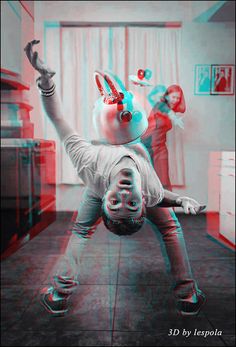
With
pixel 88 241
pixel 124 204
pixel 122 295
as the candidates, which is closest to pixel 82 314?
pixel 122 295

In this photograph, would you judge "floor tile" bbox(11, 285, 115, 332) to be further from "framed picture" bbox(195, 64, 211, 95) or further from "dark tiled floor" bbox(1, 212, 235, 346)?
"framed picture" bbox(195, 64, 211, 95)

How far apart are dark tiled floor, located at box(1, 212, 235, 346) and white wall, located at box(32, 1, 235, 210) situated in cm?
11

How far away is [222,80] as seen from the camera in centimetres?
56

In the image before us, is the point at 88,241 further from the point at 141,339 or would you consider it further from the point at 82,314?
the point at 141,339

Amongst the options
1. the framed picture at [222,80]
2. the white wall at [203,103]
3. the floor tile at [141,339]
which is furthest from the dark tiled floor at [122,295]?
the framed picture at [222,80]

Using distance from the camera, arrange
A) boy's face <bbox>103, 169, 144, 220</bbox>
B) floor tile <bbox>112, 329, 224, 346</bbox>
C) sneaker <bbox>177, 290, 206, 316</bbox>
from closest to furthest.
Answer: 1. boy's face <bbox>103, 169, 144, 220</bbox>
2. sneaker <bbox>177, 290, 206, 316</bbox>
3. floor tile <bbox>112, 329, 224, 346</bbox>

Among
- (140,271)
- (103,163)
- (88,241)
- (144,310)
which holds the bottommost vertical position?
(144,310)

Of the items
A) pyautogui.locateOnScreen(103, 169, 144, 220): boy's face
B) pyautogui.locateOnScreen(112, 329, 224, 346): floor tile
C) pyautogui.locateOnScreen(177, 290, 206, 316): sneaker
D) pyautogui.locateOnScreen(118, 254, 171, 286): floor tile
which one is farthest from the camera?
pyautogui.locateOnScreen(112, 329, 224, 346): floor tile

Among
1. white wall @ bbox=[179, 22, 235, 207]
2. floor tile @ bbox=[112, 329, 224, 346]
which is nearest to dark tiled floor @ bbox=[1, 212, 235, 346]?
floor tile @ bbox=[112, 329, 224, 346]

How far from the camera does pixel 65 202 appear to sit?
1.90ft

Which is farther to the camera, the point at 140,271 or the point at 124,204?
the point at 140,271

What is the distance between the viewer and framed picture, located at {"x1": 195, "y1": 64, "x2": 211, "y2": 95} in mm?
541

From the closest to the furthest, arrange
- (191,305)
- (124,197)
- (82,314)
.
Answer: (124,197)
(191,305)
(82,314)

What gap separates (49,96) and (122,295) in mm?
502
